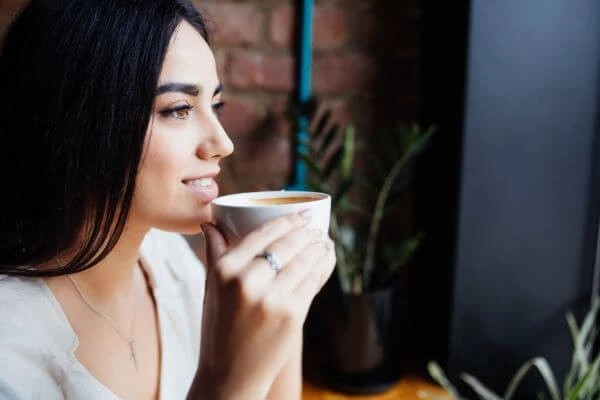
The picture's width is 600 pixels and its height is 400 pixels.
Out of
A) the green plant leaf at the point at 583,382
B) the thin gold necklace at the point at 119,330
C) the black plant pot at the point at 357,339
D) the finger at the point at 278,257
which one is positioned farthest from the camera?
the black plant pot at the point at 357,339

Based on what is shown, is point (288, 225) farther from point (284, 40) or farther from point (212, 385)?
point (284, 40)

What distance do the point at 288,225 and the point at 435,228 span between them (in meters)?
0.63

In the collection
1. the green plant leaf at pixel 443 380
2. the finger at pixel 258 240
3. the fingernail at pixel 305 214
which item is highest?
the fingernail at pixel 305 214

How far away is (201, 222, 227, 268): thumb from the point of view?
53 cm

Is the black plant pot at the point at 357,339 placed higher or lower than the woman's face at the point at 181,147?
lower

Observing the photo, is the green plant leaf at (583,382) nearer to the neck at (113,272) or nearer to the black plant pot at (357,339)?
the black plant pot at (357,339)

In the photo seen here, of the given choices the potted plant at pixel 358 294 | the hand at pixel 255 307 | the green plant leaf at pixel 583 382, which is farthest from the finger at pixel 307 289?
the green plant leaf at pixel 583 382

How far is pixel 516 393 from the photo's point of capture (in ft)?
3.36

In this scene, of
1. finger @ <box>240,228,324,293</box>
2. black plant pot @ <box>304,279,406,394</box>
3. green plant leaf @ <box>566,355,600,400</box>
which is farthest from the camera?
black plant pot @ <box>304,279,406,394</box>

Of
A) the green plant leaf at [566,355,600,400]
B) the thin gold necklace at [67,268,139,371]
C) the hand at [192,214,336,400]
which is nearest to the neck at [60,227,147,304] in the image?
the thin gold necklace at [67,268,139,371]

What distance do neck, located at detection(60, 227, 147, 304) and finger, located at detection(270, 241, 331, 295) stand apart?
0.87ft

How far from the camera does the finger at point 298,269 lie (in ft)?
1.57

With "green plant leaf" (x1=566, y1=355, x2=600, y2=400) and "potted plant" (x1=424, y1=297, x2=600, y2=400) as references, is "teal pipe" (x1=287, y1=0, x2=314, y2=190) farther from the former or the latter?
"green plant leaf" (x1=566, y1=355, x2=600, y2=400)

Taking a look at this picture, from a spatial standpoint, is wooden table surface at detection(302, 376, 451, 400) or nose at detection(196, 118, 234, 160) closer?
nose at detection(196, 118, 234, 160)
